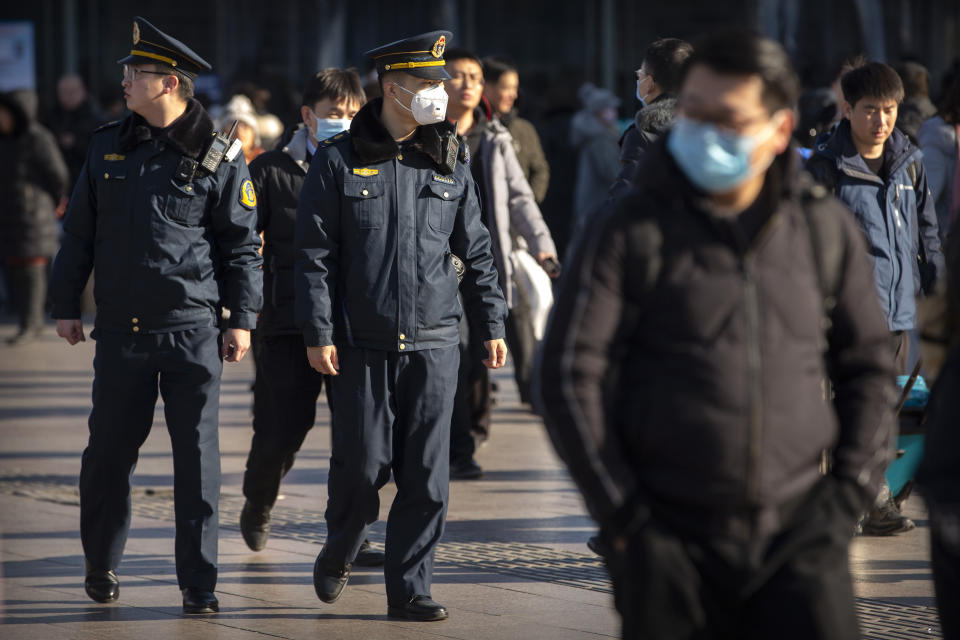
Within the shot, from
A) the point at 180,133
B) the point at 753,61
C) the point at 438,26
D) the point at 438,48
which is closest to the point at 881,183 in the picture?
the point at 438,48

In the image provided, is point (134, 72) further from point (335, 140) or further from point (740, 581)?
point (740, 581)

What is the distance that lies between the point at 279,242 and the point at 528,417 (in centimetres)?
399

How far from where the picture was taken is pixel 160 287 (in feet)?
17.8

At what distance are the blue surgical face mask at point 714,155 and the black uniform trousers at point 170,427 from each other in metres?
2.82

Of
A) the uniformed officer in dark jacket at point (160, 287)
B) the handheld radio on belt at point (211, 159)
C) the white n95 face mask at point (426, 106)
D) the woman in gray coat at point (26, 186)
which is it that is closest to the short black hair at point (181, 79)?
the uniformed officer in dark jacket at point (160, 287)

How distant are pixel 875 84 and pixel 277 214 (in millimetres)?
2462

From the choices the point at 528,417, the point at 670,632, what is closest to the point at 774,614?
the point at 670,632

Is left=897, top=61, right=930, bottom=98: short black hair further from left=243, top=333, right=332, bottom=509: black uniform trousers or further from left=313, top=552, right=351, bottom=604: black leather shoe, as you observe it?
left=313, top=552, right=351, bottom=604: black leather shoe

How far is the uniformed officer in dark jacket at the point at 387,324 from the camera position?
17.5 ft

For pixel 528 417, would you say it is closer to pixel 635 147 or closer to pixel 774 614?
pixel 635 147

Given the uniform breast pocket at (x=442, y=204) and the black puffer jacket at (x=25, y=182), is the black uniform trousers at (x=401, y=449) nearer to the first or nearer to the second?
the uniform breast pocket at (x=442, y=204)

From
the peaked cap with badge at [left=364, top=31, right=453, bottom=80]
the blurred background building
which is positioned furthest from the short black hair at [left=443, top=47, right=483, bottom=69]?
the blurred background building

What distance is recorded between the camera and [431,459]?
5.35 metres

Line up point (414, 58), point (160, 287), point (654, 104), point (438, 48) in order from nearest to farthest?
point (160, 287)
point (414, 58)
point (438, 48)
point (654, 104)
